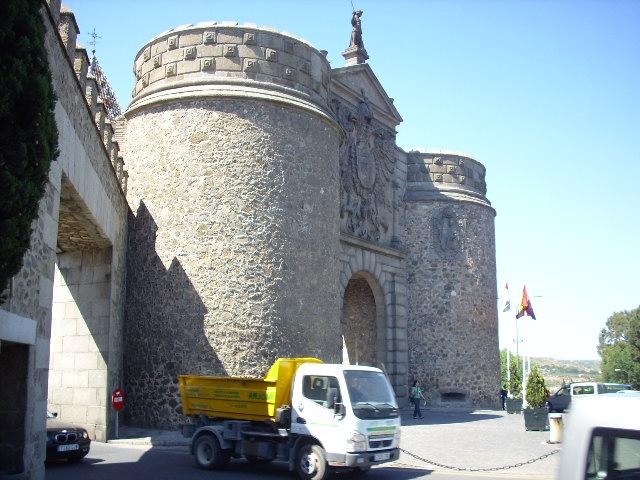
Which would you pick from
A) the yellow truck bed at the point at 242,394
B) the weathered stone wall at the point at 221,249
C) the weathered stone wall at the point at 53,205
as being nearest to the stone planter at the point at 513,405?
the weathered stone wall at the point at 221,249

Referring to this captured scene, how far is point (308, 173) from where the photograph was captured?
17281 millimetres

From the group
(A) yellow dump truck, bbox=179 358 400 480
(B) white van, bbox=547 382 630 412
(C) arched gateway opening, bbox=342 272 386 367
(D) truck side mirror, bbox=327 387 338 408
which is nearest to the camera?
(A) yellow dump truck, bbox=179 358 400 480

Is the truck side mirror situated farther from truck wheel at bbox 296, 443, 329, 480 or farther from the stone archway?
the stone archway

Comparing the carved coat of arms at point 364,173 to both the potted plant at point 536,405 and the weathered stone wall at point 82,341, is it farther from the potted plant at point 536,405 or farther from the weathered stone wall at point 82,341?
the weathered stone wall at point 82,341

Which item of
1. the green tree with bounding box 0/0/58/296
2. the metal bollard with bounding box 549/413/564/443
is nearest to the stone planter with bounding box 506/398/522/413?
the metal bollard with bounding box 549/413/564/443

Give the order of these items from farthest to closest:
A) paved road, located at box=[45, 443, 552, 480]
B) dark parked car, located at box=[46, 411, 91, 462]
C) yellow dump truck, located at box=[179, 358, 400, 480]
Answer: dark parked car, located at box=[46, 411, 91, 462] < paved road, located at box=[45, 443, 552, 480] < yellow dump truck, located at box=[179, 358, 400, 480]

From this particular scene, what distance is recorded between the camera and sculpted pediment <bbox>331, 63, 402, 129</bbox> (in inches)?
850

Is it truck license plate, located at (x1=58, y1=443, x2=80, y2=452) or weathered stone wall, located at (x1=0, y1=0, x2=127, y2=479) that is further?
truck license plate, located at (x1=58, y1=443, x2=80, y2=452)

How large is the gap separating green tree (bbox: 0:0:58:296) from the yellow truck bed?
6.03 metres

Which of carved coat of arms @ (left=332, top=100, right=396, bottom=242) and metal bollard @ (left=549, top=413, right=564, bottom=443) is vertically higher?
carved coat of arms @ (left=332, top=100, right=396, bottom=242)

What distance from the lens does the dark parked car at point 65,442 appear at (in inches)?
461

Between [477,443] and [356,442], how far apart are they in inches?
230

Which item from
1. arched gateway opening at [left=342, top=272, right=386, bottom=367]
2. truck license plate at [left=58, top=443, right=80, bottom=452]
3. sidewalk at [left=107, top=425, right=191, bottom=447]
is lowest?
sidewalk at [left=107, top=425, right=191, bottom=447]

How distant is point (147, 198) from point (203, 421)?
6.69 meters
